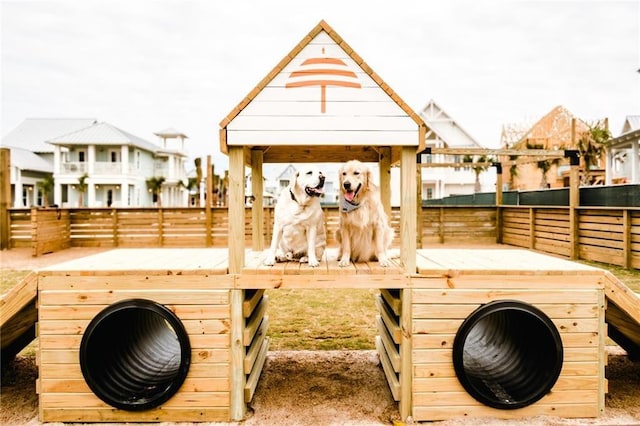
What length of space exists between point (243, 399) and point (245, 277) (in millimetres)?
1083

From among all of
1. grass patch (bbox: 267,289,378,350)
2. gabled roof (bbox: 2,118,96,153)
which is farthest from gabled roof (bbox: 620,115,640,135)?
gabled roof (bbox: 2,118,96,153)

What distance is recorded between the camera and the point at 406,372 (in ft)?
11.0

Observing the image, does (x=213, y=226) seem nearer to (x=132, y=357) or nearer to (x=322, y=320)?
(x=322, y=320)

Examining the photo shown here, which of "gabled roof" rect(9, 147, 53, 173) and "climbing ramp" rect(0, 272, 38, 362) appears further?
"gabled roof" rect(9, 147, 53, 173)

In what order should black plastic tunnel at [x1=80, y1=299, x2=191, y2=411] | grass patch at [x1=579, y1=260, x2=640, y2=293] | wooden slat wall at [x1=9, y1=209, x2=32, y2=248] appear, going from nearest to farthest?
black plastic tunnel at [x1=80, y1=299, x2=191, y2=411]
grass patch at [x1=579, y1=260, x2=640, y2=293]
wooden slat wall at [x1=9, y1=209, x2=32, y2=248]

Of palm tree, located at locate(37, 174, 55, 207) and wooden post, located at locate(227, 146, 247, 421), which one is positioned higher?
palm tree, located at locate(37, 174, 55, 207)

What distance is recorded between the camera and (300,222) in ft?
12.4

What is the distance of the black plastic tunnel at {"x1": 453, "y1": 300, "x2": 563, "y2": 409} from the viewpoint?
3.27 m

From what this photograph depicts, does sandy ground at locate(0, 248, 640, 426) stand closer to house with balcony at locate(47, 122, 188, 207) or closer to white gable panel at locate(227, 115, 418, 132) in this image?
white gable panel at locate(227, 115, 418, 132)

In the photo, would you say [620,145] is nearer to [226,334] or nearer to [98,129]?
[226,334]

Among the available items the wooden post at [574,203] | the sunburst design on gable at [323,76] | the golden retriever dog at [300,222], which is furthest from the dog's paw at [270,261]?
the wooden post at [574,203]

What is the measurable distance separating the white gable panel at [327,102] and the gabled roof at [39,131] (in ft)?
140

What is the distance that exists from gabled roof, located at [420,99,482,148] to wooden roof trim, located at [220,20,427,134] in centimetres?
3087

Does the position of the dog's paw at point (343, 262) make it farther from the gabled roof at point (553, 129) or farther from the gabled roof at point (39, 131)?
the gabled roof at point (39, 131)
